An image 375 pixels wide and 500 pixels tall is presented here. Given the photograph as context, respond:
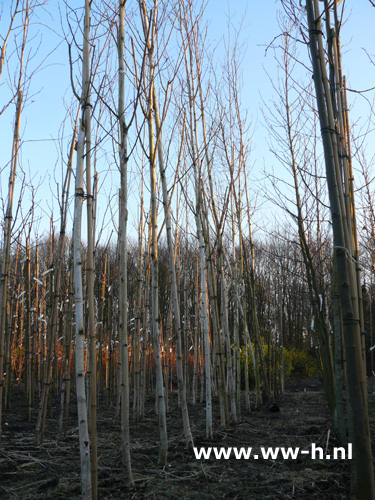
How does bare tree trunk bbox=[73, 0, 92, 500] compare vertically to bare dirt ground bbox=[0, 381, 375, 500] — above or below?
above

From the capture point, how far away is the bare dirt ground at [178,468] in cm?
267

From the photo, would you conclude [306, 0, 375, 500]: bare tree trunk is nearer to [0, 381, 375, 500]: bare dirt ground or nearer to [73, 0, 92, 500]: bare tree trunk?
[0, 381, 375, 500]: bare dirt ground

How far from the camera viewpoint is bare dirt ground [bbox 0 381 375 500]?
267 centimetres

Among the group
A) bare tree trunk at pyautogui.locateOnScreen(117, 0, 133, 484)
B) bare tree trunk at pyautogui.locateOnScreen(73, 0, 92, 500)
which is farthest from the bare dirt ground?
bare tree trunk at pyautogui.locateOnScreen(73, 0, 92, 500)

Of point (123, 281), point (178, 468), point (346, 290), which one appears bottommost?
point (178, 468)

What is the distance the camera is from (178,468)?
3.20m

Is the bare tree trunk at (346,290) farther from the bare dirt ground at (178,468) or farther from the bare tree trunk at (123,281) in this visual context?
the bare tree trunk at (123,281)

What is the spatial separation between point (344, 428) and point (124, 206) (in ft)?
7.44

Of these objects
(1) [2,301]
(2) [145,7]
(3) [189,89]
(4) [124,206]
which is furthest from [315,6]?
(1) [2,301]

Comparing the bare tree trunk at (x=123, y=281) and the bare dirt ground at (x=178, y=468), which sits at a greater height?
the bare tree trunk at (x=123, y=281)

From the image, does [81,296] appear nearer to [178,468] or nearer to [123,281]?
[123,281]

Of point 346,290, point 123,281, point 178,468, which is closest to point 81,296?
point 123,281

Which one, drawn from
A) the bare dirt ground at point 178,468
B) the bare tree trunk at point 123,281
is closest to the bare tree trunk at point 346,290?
the bare dirt ground at point 178,468

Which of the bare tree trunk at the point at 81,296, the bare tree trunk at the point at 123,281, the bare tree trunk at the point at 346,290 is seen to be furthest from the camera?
the bare tree trunk at the point at 123,281
